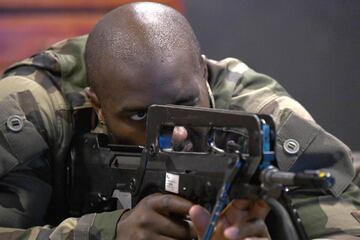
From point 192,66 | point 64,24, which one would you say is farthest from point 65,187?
point 64,24

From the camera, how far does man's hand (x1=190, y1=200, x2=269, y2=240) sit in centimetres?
73

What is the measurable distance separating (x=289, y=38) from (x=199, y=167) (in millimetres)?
950

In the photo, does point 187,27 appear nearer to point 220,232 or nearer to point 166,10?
point 166,10

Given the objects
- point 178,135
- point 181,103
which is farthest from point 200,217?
point 181,103

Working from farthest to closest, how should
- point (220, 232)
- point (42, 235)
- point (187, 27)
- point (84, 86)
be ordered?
point (84, 86) < point (187, 27) < point (42, 235) < point (220, 232)

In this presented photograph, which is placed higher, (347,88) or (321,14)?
(321,14)

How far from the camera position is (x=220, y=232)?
752mm

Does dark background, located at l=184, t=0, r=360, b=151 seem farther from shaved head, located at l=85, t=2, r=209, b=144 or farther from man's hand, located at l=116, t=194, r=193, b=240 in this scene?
man's hand, located at l=116, t=194, r=193, b=240

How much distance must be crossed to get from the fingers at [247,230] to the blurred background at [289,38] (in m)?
0.98

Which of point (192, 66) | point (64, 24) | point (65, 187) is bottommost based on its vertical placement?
point (65, 187)

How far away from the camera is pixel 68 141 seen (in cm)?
117

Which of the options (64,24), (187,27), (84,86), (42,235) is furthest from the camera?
(64,24)

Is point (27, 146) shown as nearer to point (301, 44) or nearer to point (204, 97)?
point (204, 97)

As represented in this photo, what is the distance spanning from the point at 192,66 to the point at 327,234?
32cm
